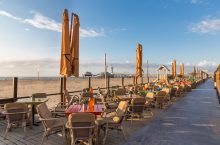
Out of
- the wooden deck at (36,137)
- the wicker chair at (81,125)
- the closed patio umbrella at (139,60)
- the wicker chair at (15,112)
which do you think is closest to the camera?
the wicker chair at (81,125)

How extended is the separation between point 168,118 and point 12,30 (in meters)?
8.01

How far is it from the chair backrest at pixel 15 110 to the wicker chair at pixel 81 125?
2.04 m

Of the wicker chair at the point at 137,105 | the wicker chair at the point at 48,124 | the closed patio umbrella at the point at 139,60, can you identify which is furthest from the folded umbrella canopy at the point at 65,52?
the closed patio umbrella at the point at 139,60

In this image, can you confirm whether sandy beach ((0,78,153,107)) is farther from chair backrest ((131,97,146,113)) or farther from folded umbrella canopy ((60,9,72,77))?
chair backrest ((131,97,146,113))

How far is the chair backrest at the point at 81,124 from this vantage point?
414cm

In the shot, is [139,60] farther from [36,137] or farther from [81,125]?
[81,125]

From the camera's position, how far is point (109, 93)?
415 inches

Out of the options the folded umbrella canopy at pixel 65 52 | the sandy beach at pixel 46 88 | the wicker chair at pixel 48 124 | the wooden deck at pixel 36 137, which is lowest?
the sandy beach at pixel 46 88

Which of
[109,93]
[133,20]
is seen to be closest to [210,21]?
[133,20]

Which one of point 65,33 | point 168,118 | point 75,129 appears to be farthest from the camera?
point 168,118

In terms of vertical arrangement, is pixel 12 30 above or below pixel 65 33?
above

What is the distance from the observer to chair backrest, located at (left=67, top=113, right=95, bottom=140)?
4.14m

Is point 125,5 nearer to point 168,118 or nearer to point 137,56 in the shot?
point 137,56

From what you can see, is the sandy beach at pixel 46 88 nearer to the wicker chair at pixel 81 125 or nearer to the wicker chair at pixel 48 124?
the wicker chair at pixel 48 124
